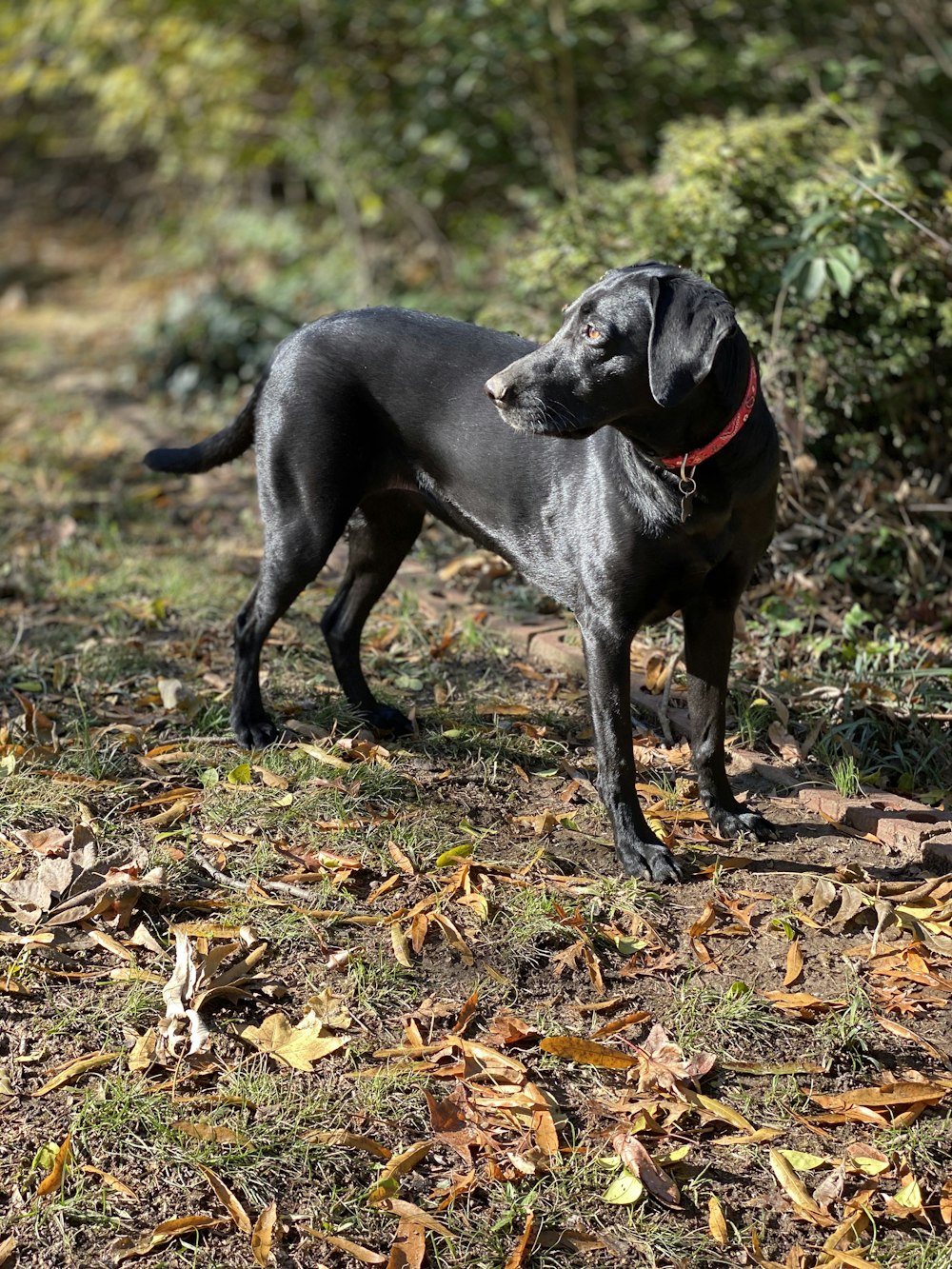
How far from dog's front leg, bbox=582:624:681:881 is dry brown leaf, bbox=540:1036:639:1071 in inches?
24.8

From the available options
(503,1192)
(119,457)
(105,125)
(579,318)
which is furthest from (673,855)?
(105,125)

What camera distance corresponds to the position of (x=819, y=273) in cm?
457

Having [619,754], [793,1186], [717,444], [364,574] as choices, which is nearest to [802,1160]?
[793,1186]

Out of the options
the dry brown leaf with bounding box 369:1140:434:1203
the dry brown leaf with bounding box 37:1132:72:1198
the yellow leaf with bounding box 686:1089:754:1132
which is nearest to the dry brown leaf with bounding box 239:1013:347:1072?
the dry brown leaf with bounding box 369:1140:434:1203

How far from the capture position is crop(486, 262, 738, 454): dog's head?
Answer: 301cm

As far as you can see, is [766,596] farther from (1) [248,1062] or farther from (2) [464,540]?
(1) [248,1062]

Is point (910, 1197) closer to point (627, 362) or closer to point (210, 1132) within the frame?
point (210, 1132)

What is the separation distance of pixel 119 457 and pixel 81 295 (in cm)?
612

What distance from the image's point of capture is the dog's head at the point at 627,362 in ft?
9.88

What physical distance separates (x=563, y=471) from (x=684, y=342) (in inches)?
24.7

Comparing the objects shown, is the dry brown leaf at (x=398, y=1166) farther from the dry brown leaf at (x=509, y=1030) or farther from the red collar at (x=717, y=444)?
the red collar at (x=717, y=444)

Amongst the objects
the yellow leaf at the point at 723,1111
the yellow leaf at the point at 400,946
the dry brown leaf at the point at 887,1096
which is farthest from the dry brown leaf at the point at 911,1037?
the yellow leaf at the point at 400,946

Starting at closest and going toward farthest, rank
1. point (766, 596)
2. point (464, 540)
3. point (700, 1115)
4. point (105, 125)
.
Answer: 1. point (700, 1115)
2. point (766, 596)
3. point (464, 540)
4. point (105, 125)

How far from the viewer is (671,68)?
7.72 meters
